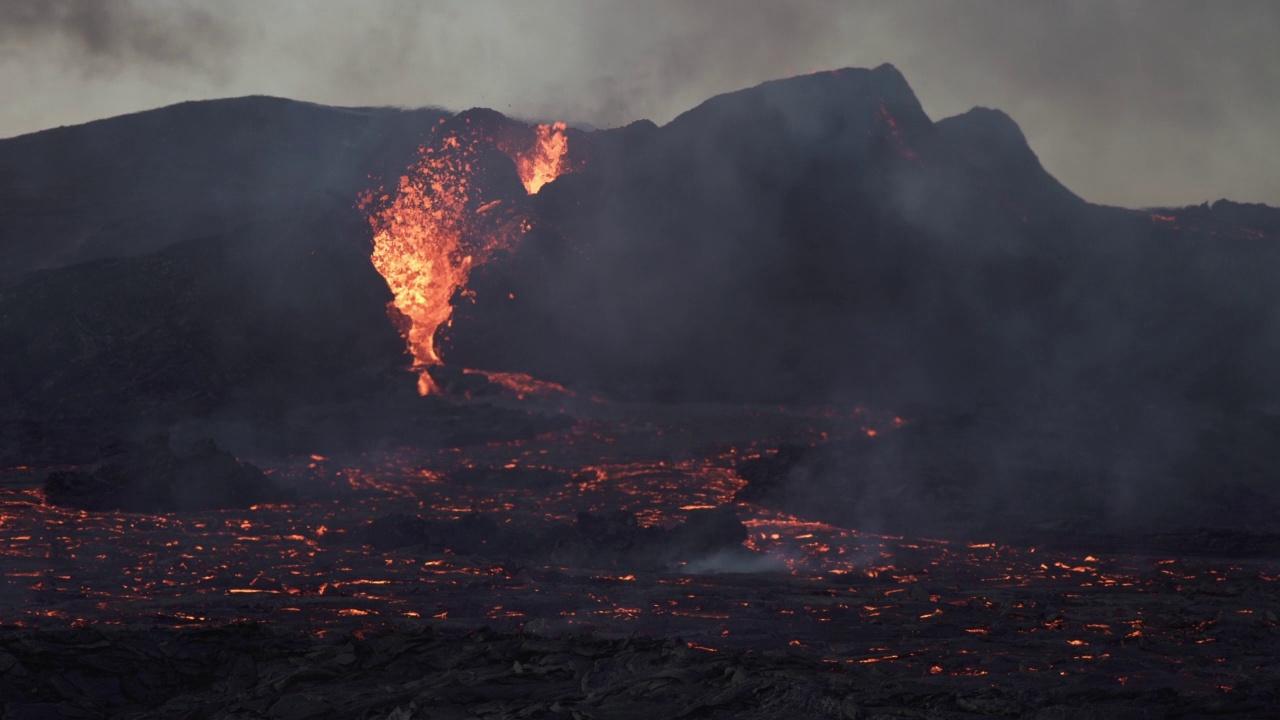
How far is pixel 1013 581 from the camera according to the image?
19.5 meters

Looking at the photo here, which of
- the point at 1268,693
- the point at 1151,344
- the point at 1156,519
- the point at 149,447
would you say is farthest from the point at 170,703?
the point at 1151,344

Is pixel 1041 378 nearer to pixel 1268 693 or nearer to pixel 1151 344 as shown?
pixel 1151 344

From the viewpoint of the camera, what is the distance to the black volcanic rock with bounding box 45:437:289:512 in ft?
83.3

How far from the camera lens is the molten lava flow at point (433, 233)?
1993 inches

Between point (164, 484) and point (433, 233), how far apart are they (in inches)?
1125

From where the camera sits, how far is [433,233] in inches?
2098

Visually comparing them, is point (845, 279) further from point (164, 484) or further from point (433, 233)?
point (164, 484)

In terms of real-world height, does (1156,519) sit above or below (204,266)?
below

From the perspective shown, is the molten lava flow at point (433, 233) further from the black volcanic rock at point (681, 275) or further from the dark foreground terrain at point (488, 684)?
the dark foreground terrain at point (488, 684)

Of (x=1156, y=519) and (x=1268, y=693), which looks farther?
(x=1156, y=519)

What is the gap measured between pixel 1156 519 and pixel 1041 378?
2320 centimetres

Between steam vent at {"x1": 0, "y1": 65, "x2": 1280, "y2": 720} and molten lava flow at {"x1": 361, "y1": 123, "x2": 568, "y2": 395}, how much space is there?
22 cm

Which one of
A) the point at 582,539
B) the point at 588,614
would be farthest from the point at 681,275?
the point at 588,614

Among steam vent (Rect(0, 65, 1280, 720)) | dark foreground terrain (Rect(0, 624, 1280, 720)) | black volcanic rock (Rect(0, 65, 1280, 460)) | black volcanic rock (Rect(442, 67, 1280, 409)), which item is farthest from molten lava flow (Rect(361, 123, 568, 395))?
dark foreground terrain (Rect(0, 624, 1280, 720))
